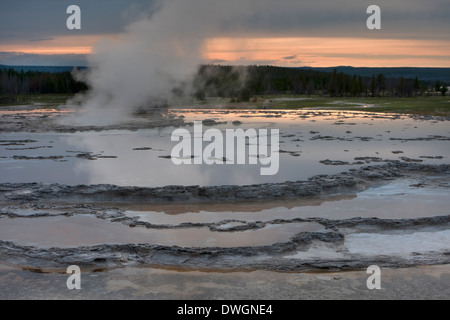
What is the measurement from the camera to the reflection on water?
12539 mm

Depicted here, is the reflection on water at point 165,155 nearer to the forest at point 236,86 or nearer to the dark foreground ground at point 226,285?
the dark foreground ground at point 226,285

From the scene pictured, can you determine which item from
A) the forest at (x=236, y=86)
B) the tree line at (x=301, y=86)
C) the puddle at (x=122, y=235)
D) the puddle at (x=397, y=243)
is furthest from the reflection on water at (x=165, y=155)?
the forest at (x=236, y=86)

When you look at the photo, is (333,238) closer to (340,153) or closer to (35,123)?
(340,153)

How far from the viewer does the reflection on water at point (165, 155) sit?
41.1ft

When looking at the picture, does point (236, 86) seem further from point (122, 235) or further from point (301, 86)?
point (122, 235)

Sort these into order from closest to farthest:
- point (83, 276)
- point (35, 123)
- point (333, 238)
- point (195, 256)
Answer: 1. point (83, 276)
2. point (195, 256)
3. point (333, 238)
4. point (35, 123)

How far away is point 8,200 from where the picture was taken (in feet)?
35.1

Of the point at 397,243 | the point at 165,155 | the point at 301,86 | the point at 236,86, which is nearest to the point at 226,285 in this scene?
the point at 397,243

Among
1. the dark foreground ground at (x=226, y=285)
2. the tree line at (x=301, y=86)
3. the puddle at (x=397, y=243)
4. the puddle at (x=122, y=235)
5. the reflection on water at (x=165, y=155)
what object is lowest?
the dark foreground ground at (x=226, y=285)

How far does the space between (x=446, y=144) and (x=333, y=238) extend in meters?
12.8

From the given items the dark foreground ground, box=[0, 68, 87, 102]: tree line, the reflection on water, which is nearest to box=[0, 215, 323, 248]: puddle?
the dark foreground ground

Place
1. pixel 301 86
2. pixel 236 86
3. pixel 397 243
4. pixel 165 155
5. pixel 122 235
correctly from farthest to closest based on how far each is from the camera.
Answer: pixel 301 86, pixel 236 86, pixel 165 155, pixel 122 235, pixel 397 243

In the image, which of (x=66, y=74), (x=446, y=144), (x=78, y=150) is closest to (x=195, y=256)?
(x=78, y=150)

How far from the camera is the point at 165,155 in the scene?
1606cm
